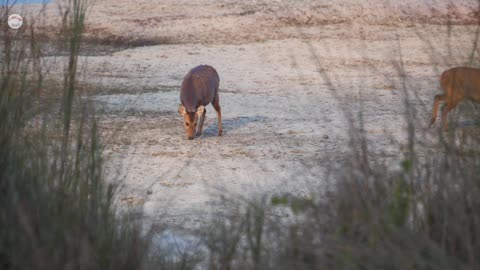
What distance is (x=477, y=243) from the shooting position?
13.7ft

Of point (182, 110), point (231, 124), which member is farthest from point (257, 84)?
point (182, 110)

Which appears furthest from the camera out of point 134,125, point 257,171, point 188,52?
point 188,52

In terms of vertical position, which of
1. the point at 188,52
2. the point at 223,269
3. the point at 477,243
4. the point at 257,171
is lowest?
the point at 188,52

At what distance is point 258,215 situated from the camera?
465 centimetres

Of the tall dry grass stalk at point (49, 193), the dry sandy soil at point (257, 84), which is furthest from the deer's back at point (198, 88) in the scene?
the tall dry grass stalk at point (49, 193)

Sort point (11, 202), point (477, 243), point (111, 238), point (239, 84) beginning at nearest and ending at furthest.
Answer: point (477, 243), point (11, 202), point (111, 238), point (239, 84)

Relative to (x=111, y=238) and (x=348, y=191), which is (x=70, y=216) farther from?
(x=348, y=191)

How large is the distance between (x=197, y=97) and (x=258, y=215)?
743 centimetres

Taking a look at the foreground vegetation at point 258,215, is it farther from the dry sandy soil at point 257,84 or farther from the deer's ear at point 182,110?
the deer's ear at point 182,110

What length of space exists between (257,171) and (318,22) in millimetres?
10138

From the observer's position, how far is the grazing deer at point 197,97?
1177 cm

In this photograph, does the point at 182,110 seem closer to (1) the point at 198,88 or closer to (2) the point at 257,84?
(1) the point at 198,88

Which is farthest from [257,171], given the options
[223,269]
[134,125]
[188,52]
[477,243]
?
[188,52]

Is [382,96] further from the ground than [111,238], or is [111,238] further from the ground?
[111,238]
